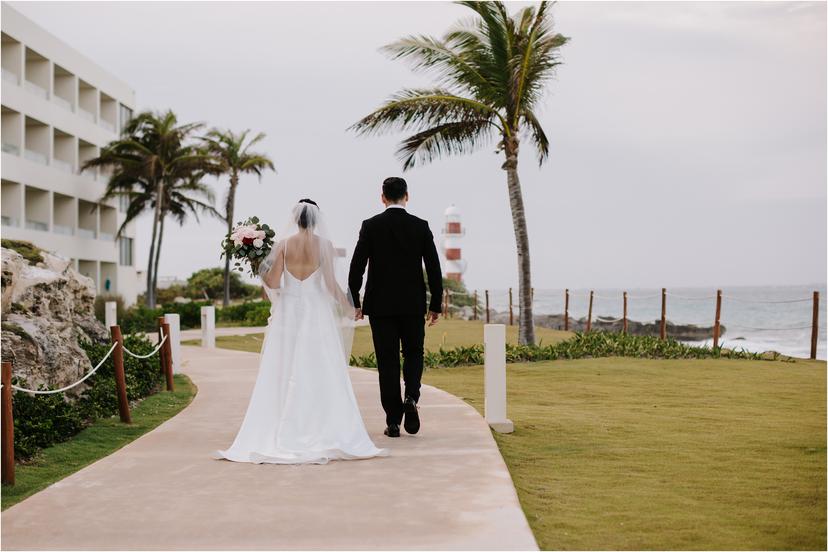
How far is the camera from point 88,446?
8.65 metres

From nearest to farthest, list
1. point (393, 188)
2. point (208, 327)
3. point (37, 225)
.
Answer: point (393, 188), point (208, 327), point (37, 225)

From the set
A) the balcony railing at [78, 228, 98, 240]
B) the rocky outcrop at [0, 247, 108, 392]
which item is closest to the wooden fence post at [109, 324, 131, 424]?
the rocky outcrop at [0, 247, 108, 392]

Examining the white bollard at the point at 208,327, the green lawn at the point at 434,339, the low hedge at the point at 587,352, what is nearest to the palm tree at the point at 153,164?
the green lawn at the point at 434,339

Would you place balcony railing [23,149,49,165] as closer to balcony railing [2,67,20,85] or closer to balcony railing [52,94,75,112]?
balcony railing [52,94,75,112]

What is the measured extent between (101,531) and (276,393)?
2616mm

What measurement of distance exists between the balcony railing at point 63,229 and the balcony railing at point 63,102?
567 centimetres

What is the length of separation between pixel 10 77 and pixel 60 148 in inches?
291

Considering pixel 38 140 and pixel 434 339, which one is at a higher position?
pixel 38 140

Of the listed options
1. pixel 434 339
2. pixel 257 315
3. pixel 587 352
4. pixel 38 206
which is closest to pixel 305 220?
pixel 587 352

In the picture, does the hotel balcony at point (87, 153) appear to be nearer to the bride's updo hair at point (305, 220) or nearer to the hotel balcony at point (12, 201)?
the hotel balcony at point (12, 201)

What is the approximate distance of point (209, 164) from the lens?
4481 cm

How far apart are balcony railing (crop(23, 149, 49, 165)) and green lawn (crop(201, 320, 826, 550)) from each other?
30.7m

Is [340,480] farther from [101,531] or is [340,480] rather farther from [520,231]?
[520,231]

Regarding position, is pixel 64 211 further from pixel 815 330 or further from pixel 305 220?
pixel 305 220
